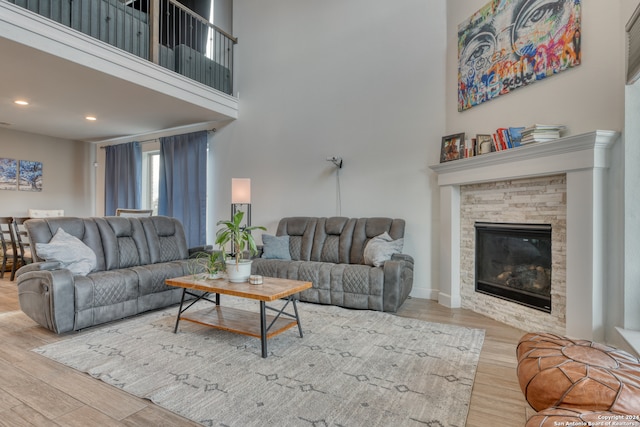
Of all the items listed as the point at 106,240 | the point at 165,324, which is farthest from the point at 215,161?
the point at 165,324

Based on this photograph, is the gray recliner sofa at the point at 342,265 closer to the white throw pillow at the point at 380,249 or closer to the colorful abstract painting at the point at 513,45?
the white throw pillow at the point at 380,249

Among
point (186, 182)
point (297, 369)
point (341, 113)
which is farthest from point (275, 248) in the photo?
point (186, 182)

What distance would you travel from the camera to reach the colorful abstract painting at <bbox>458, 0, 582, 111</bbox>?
8.78 ft

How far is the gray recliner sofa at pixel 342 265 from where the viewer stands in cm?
339

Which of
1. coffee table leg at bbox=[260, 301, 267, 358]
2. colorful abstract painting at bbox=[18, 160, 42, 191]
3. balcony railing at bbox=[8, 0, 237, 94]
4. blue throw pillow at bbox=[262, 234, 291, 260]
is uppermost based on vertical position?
balcony railing at bbox=[8, 0, 237, 94]

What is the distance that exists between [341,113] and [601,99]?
2865 mm

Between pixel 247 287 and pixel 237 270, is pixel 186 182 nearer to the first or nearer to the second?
pixel 237 270

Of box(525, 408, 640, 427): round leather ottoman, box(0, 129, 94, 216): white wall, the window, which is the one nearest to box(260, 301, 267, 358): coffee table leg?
box(525, 408, 640, 427): round leather ottoman

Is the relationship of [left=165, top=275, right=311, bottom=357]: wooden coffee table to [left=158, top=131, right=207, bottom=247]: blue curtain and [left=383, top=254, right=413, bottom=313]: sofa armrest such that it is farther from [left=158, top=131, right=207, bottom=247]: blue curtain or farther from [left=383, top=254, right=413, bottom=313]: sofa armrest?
[left=158, top=131, right=207, bottom=247]: blue curtain

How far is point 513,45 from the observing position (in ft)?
10.1

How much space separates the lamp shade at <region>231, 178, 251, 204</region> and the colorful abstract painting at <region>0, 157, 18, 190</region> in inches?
184

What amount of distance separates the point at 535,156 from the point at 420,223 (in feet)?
5.01

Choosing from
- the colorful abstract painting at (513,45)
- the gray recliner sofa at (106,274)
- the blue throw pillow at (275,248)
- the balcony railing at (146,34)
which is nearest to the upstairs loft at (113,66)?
the balcony railing at (146,34)

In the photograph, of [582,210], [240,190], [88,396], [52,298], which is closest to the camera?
[88,396]
